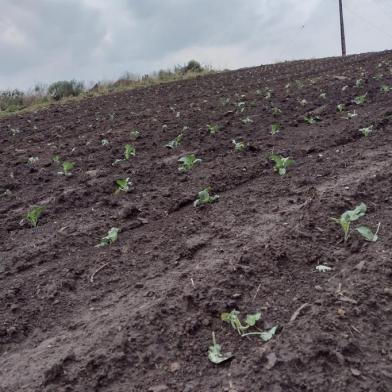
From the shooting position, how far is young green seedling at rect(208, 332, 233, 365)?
2.24 meters

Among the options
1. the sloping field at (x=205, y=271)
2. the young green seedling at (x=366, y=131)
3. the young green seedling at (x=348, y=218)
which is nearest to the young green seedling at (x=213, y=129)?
the sloping field at (x=205, y=271)

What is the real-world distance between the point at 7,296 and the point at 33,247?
80cm

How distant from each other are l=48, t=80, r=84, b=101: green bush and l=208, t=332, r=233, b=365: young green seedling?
1910 centimetres

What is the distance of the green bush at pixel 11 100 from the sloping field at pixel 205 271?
44.3ft

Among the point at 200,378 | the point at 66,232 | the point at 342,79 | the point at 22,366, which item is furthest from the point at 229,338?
the point at 342,79

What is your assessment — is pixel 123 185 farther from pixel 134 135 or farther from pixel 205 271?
pixel 134 135

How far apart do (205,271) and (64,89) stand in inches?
771

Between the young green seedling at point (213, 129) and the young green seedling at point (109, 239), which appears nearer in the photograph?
the young green seedling at point (109, 239)

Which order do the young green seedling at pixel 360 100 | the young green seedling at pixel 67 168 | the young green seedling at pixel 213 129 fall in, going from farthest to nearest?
the young green seedling at pixel 360 100
the young green seedling at pixel 213 129
the young green seedling at pixel 67 168

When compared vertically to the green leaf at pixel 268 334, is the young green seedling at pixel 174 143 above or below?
above

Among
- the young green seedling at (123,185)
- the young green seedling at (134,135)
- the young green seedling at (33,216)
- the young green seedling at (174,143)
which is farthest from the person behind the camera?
the young green seedling at (134,135)

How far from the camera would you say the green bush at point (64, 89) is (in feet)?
66.7

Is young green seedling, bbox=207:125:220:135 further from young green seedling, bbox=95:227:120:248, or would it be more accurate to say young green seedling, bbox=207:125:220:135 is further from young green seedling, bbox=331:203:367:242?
young green seedling, bbox=331:203:367:242

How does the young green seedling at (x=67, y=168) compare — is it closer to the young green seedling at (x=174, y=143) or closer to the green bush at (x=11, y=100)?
the young green seedling at (x=174, y=143)
